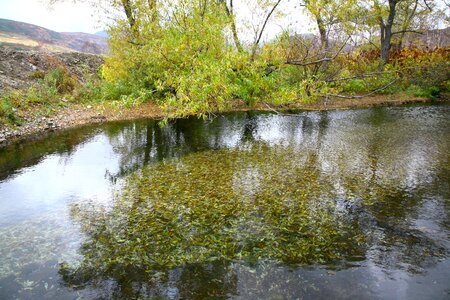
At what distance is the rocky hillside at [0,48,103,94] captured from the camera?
21.9m

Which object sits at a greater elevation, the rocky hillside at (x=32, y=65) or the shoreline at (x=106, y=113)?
the rocky hillside at (x=32, y=65)

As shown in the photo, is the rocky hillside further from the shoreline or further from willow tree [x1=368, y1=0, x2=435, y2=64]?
willow tree [x1=368, y1=0, x2=435, y2=64]

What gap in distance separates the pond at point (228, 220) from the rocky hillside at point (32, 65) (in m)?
9.33

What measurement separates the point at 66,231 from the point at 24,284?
6.12 feet

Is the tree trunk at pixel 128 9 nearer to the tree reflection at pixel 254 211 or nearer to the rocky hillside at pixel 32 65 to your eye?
the rocky hillside at pixel 32 65

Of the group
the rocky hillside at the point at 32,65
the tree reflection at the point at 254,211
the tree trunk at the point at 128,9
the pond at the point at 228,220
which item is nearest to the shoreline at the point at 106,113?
the pond at the point at 228,220

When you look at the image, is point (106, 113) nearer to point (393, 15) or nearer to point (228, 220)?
point (228, 220)

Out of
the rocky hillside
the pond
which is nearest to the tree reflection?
the pond

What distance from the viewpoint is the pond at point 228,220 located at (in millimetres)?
5758

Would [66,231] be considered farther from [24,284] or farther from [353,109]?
[353,109]

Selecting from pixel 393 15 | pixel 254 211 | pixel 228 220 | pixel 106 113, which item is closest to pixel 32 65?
pixel 106 113

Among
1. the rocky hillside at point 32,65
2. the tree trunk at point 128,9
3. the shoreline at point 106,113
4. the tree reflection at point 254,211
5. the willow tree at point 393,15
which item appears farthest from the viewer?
the willow tree at point 393,15

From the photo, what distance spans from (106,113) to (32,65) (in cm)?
904

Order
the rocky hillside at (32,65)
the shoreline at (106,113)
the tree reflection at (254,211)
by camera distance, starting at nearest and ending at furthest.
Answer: the tree reflection at (254,211)
the shoreline at (106,113)
the rocky hillside at (32,65)
